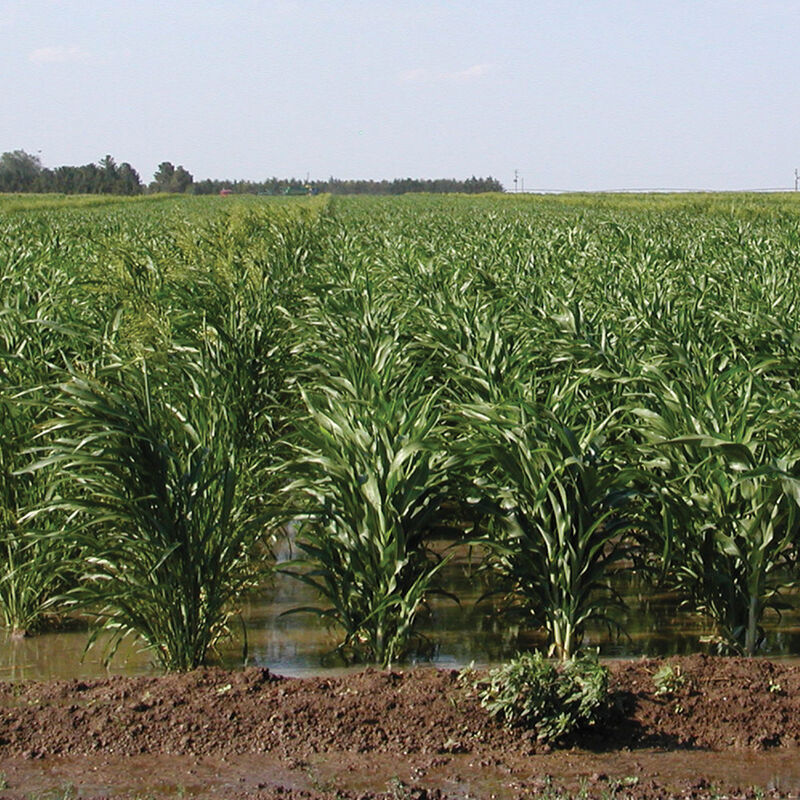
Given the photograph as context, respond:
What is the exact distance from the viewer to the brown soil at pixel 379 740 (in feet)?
12.1

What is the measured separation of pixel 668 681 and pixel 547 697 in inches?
22.7

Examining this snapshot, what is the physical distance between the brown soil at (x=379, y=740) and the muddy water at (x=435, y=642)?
0.72 m

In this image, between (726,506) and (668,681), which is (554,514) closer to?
(726,506)

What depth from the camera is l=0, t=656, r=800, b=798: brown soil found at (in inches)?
145

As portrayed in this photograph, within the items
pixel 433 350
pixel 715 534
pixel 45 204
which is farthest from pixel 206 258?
pixel 45 204

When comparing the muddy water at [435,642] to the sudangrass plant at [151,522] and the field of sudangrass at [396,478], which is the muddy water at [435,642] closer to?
the field of sudangrass at [396,478]

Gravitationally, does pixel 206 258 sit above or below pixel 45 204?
below

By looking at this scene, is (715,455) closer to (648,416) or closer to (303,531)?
(648,416)

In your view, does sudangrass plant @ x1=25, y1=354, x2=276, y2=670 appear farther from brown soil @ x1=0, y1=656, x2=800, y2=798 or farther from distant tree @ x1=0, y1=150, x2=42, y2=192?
distant tree @ x1=0, y1=150, x2=42, y2=192

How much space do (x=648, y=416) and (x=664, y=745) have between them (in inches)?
78.2

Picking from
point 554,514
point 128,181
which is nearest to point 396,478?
point 554,514

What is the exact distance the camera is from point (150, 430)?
4.74 meters

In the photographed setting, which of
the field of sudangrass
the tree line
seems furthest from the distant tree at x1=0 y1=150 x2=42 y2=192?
the field of sudangrass

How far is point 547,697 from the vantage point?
3947mm
